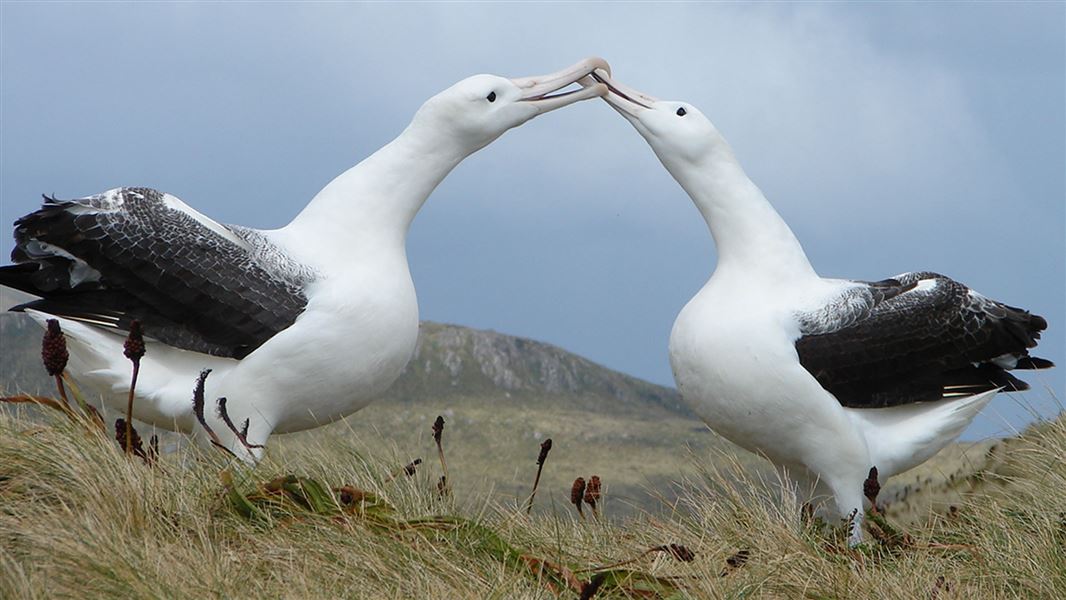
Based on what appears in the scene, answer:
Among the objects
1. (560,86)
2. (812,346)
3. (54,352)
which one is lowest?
(54,352)

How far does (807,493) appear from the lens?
8297mm

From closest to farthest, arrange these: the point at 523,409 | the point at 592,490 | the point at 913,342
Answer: the point at 592,490
the point at 913,342
the point at 523,409

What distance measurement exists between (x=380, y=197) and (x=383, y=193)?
3 centimetres

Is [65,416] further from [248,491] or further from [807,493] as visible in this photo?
[807,493]

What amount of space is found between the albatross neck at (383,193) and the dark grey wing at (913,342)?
7.51 ft

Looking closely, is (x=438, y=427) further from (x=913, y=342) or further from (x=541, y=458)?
(x=913, y=342)

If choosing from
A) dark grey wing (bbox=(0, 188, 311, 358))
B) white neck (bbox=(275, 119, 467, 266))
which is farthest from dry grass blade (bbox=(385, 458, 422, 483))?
white neck (bbox=(275, 119, 467, 266))

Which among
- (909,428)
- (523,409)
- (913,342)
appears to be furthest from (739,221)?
(523,409)

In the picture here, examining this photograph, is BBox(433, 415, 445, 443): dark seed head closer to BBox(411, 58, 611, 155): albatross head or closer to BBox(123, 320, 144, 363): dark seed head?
BBox(123, 320, 144, 363): dark seed head

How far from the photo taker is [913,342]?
26.9 feet

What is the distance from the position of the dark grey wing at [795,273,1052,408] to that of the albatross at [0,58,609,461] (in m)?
2.41

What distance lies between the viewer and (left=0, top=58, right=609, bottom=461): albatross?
7.25 meters

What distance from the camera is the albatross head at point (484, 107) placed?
314 inches

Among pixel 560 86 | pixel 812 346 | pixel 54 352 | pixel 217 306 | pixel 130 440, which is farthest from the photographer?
pixel 560 86
